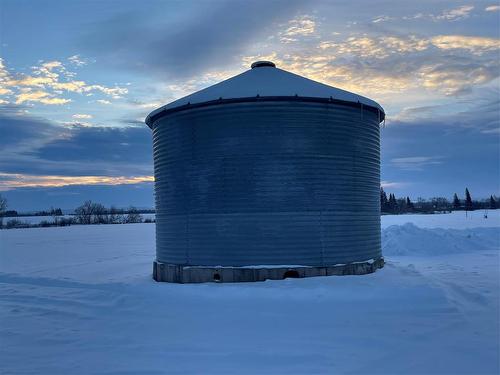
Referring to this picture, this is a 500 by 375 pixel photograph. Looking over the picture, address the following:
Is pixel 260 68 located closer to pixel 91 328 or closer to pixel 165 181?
pixel 165 181

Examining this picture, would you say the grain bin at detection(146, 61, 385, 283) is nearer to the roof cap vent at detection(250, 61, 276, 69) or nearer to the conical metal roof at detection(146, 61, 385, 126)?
the conical metal roof at detection(146, 61, 385, 126)

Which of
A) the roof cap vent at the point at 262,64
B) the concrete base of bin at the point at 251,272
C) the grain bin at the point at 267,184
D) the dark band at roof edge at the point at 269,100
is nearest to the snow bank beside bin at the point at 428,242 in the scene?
the grain bin at the point at 267,184

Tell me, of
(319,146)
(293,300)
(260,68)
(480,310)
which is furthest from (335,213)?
(260,68)

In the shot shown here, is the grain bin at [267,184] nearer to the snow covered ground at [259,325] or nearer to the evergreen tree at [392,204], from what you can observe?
the snow covered ground at [259,325]

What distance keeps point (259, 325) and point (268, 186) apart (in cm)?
466

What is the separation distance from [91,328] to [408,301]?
701 centimetres

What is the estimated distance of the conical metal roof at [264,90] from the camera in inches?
504

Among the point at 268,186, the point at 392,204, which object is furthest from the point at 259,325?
the point at 392,204

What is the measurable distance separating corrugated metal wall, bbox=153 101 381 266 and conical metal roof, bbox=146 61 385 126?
0.29 meters

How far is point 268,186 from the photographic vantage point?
12.5 m

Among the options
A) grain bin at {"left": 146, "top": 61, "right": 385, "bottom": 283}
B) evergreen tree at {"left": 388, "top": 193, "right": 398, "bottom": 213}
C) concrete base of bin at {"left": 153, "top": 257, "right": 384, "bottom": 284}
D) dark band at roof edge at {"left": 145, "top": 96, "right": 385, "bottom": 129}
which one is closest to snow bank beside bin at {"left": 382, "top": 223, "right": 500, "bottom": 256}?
grain bin at {"left": 146, "top": 61, "right": 385, "bottom": 283}

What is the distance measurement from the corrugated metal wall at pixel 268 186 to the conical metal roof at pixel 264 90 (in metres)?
0.29

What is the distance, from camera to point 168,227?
46.2ft

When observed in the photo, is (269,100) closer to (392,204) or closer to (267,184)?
(267,184)
